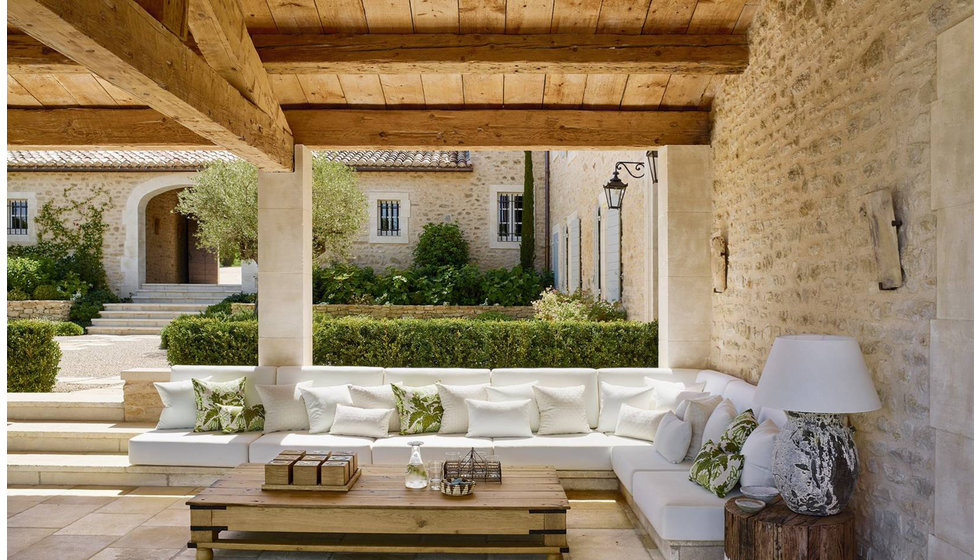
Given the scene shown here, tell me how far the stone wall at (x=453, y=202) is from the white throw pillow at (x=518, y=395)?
30.0 ft

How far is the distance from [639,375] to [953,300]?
307 cm

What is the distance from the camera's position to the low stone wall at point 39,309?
13.0 meters

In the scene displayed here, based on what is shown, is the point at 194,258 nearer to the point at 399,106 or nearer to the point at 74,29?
the point at 399,106

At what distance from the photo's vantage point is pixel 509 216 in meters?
14.6

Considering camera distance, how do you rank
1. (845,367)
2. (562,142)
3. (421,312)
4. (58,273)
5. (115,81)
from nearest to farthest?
(845,367), (115,81), (562,142), (421,312), (58,273)

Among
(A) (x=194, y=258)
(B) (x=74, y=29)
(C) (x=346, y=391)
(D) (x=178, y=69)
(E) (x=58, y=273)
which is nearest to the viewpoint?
(B) (x=74, y=29)

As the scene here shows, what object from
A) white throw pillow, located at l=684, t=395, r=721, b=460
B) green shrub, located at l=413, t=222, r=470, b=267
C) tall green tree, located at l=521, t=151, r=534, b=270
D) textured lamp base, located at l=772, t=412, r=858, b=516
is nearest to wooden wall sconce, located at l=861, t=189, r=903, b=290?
textured lamp base, located at l=772, t=412, r=858, b=516

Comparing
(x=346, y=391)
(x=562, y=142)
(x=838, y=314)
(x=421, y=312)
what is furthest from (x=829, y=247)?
(x=421, y=312)

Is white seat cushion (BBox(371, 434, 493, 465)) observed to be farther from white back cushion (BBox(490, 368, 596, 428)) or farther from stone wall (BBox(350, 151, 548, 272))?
stone wall (BBox(350, 151, 548, 272))

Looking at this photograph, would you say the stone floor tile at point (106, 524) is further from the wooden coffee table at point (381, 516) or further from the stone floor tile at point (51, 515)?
the wooden coffee table at point (381, 516)

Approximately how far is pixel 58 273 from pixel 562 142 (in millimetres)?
12888

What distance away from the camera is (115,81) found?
3281mm

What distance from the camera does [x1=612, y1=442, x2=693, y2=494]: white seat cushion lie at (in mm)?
4273

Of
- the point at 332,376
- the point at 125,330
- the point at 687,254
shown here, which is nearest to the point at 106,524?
the point at 332,376
